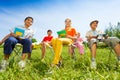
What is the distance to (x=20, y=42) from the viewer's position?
594 cm

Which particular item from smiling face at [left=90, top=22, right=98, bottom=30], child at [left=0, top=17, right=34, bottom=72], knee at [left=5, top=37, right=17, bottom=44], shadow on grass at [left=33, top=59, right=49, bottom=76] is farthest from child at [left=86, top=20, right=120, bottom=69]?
knee at [left=5, top=37, right=17, bottom=44]

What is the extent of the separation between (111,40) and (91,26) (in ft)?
2.44

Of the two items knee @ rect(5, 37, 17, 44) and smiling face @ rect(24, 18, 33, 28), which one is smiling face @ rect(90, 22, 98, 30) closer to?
smiling face @ rect(24, 18, 33, 28)

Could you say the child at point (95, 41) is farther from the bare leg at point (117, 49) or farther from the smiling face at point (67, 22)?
the smiling face at point (67, 22)

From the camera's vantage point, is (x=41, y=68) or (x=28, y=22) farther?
(x=28, y=22)

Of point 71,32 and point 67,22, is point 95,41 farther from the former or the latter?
point 67,22

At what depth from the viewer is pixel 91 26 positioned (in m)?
6.73

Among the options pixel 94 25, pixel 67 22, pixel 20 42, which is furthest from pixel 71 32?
pixel 20 42

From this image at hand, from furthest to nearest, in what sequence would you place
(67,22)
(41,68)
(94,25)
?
(67,22), (94,25), (41,68)

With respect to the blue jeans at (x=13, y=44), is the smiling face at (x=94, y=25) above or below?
above

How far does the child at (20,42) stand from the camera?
5387 millimetres

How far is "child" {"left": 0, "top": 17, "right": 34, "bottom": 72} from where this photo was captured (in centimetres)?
539

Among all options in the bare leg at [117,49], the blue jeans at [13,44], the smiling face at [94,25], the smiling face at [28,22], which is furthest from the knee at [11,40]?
the bare leg at [117,49]

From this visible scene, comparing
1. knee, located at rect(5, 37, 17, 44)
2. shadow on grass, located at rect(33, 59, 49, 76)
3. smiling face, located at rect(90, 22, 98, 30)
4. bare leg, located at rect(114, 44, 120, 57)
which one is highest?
smiling face, located at rect(90, 22, 98, 30)
